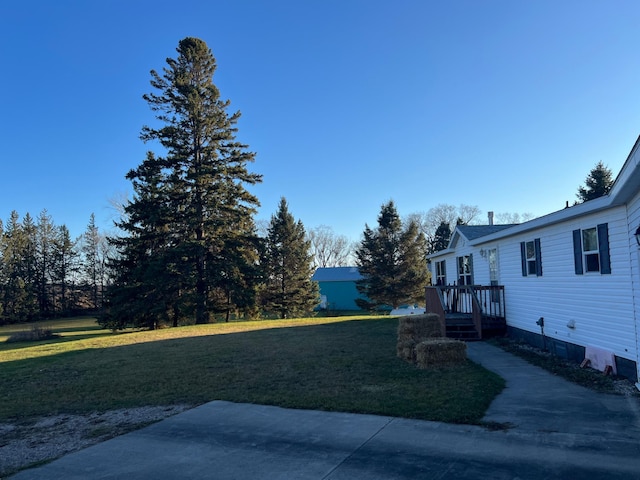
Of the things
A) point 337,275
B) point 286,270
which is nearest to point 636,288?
point 286,270

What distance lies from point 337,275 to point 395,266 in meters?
16.3

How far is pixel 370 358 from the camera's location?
9859 mm

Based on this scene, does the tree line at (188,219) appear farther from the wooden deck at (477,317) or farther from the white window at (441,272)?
the wooden deck at (477,317)

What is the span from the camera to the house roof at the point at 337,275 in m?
48.0

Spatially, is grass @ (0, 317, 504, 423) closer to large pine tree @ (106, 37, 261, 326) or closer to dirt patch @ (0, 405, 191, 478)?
dirt patch @ (0, 405, 191, 478)

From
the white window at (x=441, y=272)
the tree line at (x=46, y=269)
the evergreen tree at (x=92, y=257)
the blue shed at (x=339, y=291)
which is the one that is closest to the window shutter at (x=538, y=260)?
the white window at (x=441, y=272)

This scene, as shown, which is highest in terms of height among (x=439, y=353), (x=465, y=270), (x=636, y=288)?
(x=465, y=270)

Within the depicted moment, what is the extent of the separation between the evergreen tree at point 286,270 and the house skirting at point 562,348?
25057 mm

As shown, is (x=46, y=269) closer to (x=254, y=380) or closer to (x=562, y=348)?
(x=254, y=380)

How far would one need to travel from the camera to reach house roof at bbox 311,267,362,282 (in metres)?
48.0

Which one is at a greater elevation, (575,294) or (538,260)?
(538,260)

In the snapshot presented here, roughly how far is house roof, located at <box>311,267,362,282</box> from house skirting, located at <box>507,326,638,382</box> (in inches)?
1384

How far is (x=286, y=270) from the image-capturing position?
37.1 m

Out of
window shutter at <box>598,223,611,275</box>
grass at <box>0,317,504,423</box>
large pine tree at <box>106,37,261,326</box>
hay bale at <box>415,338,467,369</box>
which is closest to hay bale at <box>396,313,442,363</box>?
grass at <box>0,317,504,423</box>
